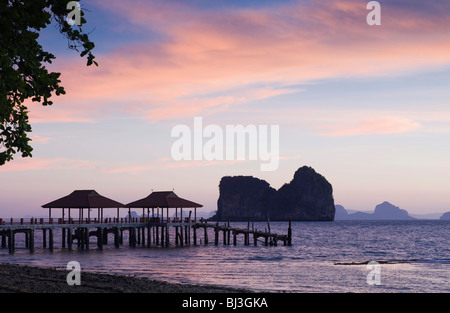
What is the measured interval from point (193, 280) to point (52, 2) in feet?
70.6

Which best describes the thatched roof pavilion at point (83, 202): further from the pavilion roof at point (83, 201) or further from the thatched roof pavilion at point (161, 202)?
the thatched roof pavilion at point (161, 202)

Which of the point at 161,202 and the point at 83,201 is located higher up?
the point at 83,201

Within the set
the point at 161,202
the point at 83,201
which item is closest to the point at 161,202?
the point at 161,202

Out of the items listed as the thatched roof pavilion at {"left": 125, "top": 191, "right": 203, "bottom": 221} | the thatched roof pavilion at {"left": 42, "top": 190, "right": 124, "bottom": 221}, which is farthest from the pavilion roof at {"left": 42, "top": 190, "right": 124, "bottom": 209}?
the thatched roof pavilion at {"left": 125, "top": 191, "right": 203, "bottom": 221}

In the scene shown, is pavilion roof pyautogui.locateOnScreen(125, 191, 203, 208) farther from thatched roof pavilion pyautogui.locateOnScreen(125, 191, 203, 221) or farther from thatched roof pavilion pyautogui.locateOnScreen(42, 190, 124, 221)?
thatched roof pavilion pyautogui.locateOnScreen(42, 190, 124, 221)

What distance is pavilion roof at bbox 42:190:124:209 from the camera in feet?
204

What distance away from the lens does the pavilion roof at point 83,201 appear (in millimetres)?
62266

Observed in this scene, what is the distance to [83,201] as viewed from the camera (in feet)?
206

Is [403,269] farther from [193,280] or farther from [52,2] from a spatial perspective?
[52,2]

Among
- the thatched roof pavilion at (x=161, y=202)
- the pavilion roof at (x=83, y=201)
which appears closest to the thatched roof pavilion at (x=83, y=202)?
the pavilion roof at (x=83, y=201)

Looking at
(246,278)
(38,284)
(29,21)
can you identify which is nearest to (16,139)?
(29,21)

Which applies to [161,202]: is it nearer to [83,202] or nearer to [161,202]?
[161,202]

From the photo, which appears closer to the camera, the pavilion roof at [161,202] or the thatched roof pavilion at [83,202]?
the thatched roof pavilion at [83,202]
